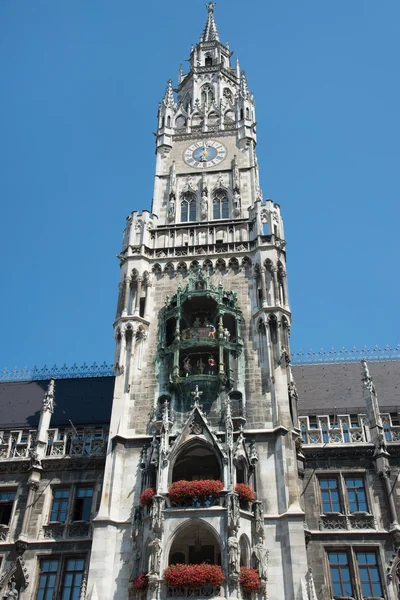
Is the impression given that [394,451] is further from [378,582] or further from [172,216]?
[172,216]

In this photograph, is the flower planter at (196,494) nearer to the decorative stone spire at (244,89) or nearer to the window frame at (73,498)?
the window frame at (73,498)

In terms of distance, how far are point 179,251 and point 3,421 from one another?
12.7 m

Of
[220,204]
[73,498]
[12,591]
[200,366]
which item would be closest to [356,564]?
[200,366]

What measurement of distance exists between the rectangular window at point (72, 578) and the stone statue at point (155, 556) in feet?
16.1

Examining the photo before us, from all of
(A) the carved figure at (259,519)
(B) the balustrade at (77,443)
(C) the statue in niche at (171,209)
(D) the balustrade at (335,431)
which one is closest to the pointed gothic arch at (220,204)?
(C) the statue in niche at (171,209)

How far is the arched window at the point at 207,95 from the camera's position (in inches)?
1826

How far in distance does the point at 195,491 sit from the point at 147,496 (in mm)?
1961

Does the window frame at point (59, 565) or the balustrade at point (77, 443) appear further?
the balustrade at point (77, 443)

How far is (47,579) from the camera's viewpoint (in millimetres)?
27312

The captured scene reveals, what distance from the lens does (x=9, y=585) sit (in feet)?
89.4

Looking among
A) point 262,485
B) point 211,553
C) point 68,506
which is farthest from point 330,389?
point 68,506

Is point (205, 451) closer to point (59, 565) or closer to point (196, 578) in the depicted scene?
point (196, 578)

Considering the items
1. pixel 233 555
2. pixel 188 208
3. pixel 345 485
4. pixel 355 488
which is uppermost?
pixel 188 208

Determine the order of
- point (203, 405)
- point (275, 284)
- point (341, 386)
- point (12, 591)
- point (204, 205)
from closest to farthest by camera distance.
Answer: point (12, 591)
point (203, 405)
point (275, 284)
point (341, 386)
point (204, 205)
